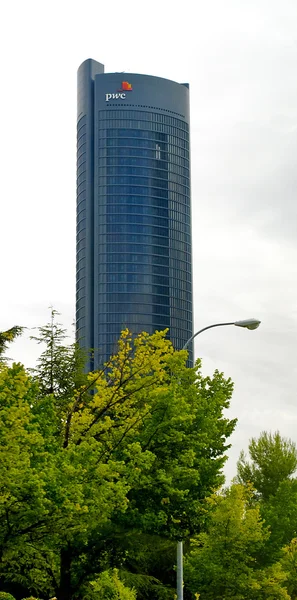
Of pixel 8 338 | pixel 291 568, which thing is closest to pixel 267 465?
pixel 291 568

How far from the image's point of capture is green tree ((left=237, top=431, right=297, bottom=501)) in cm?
7312

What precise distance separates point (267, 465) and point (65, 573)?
49259mm

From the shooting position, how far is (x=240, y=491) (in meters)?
43.5

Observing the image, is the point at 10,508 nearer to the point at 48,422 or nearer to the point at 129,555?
the point at 48,422

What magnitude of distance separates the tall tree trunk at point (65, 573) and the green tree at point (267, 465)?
47.5 meters

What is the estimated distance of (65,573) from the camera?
2623 cm

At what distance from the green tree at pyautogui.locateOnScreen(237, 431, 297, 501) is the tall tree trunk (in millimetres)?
47462

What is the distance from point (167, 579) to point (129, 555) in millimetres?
18659

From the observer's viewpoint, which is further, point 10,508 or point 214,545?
point 214,545

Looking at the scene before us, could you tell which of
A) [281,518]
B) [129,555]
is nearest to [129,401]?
[129,555]

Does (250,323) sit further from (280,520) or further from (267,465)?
(267,465)

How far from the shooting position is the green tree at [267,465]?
73125 mm

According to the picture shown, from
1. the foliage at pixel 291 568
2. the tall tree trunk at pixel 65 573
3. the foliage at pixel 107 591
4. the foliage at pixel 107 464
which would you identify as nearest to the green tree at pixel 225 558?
the foliage at pixel 107 591

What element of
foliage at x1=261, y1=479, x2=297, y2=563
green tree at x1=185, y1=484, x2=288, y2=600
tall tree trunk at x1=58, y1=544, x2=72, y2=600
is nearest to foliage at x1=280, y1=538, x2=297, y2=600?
foliage at x1=261, y1=479, x2=297, y2=563
